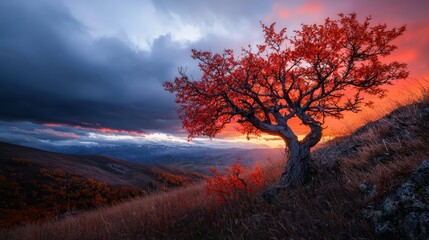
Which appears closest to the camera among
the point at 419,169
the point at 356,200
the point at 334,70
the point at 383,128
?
the point at 419,169

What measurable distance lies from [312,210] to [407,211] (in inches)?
59.7

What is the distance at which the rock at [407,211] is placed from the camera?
2850 mm

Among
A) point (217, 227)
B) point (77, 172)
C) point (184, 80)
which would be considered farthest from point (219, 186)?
point (77, 172)

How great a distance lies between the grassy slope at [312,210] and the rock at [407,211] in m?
0.22

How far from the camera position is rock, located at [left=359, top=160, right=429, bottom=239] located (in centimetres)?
285

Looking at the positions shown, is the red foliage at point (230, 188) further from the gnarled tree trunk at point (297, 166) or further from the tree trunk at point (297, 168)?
the tree trunk at point (297, 168)

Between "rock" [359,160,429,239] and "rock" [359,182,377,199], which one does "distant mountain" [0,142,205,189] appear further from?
"rock" [359,160,429,239]

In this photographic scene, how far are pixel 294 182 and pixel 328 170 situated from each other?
128cm

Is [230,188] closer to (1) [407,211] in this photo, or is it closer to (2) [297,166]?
(2) [297,166]

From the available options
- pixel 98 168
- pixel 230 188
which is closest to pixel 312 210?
pixel 230 188

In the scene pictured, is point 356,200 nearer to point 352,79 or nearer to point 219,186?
point 219,186

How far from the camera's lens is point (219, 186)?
780 centimetres

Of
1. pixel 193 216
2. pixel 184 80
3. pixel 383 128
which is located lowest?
pixel 193 216

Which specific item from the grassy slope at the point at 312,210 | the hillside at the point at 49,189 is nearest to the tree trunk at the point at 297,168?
the grassy slope at the point at 312,210
